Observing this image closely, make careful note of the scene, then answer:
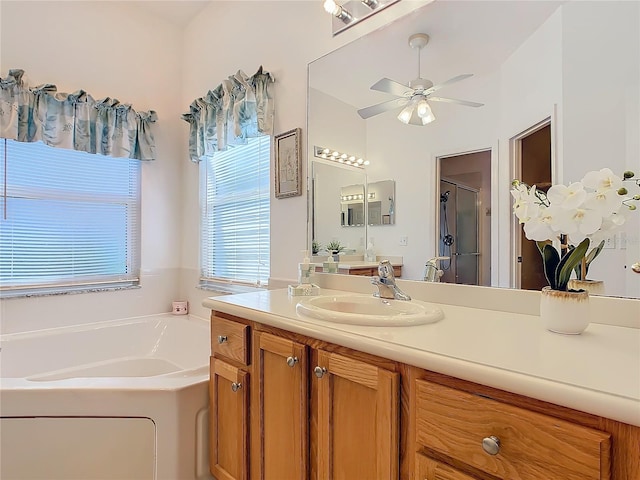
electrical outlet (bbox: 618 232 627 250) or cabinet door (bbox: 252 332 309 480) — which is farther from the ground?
electrical outlet (bbox: 618 232 627 250)

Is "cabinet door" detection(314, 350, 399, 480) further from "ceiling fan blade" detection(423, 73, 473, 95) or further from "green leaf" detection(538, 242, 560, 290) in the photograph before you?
"ceiling fan blade" detection(423, 73, 473, 95)

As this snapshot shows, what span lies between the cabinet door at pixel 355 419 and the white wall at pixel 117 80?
2159mm

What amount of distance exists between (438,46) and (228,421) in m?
1.67

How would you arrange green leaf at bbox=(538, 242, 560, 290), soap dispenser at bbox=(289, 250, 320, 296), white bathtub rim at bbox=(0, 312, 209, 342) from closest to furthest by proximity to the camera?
green leaf at bbox=(538, 242, 560, 290) < soap dispenser at bbox=(289, 250, 320, 296) < white bathtub rim at bbox=(0, 312, 209, 342)

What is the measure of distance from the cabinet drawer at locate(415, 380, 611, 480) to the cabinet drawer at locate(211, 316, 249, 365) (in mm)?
700

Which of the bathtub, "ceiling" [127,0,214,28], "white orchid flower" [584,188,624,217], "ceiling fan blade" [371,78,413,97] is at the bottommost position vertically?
the bathtub

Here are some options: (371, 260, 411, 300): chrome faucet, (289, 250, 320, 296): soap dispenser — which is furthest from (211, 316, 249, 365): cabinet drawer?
(371, 260, 411, 300): chrome faucet

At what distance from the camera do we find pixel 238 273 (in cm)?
247

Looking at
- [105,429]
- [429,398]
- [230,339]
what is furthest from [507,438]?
[105,429]

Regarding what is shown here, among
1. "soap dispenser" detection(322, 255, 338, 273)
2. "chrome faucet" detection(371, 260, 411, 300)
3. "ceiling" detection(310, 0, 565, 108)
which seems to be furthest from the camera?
"soap dispenser" detection(322, 255, 338, 273)

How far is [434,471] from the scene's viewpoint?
0.75 metres

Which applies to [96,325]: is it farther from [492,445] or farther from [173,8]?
[492,445]

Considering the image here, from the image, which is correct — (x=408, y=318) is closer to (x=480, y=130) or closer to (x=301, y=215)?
(x=480, y=130)

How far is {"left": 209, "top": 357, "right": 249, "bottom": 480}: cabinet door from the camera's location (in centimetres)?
129
